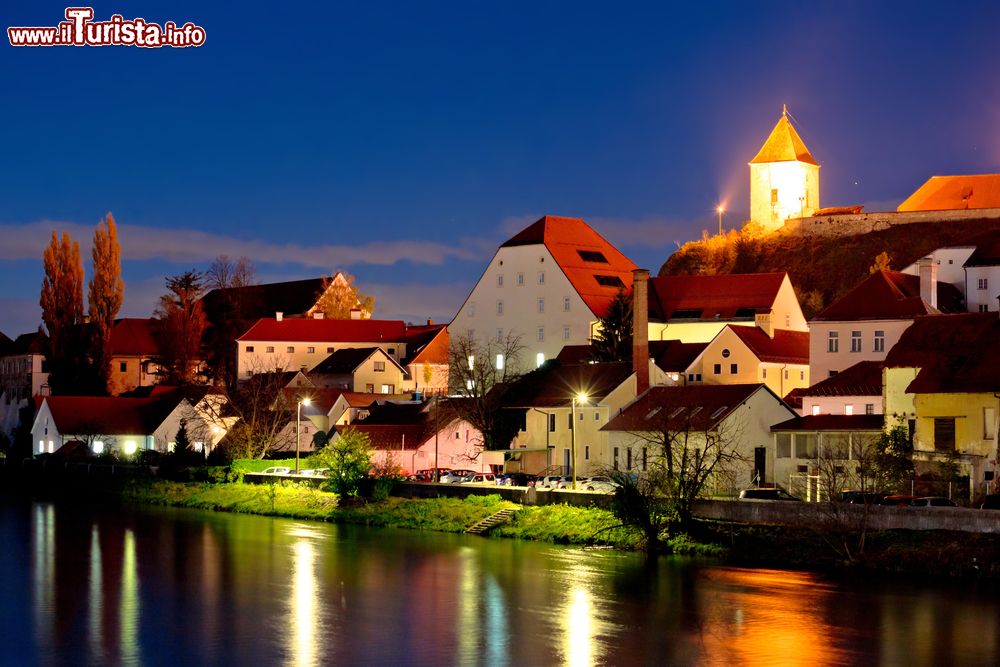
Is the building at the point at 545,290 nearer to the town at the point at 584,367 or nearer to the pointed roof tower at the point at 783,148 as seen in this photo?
the town at the point at 584,367

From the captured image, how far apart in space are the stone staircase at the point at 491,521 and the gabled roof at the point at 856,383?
47.9 feet

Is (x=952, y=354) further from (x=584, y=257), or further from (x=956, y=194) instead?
(x=956, y=194)

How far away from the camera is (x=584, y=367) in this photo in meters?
67.8

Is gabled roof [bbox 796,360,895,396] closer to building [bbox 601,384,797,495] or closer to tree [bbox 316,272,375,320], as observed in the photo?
building [bbox 601,384,797,495]

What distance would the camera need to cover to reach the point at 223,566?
4303 cm

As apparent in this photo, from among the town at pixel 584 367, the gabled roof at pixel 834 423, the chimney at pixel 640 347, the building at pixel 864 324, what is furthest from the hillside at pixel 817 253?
the gabled roof at pixel 834 423

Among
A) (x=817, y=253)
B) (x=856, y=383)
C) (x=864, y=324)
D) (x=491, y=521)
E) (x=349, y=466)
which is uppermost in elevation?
(x=817, y=253)

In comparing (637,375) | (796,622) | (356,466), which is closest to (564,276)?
(637,375)

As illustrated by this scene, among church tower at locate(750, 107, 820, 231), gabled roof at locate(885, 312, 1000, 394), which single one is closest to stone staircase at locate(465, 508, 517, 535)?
gabled roof at locate(885, 312, 1000, 394)

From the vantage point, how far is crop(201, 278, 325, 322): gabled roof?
11200cm

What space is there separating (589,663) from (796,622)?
6.18 meters

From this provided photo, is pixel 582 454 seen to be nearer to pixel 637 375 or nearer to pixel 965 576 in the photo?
pixel 637 375

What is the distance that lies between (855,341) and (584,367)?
12.0m

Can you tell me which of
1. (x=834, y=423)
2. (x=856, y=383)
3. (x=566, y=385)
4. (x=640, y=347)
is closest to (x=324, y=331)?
(x=566, y=385)
